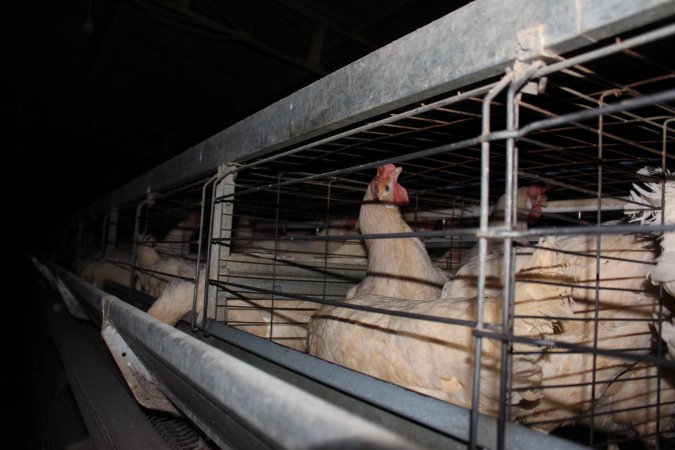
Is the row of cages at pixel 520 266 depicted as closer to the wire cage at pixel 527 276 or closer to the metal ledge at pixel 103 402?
the wire cage at pixel 527 276

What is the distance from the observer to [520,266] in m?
1.35

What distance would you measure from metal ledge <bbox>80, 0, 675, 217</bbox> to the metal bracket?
983 mm

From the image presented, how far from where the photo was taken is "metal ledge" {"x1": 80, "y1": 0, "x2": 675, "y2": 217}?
2.21ft

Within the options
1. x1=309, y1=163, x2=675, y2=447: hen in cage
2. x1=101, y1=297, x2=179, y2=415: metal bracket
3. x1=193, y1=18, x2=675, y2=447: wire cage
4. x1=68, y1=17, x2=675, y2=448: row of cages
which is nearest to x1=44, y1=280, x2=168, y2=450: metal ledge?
x1=101, y1=297, x2=179, y2=415: metal bracket

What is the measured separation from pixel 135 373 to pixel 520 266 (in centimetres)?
155

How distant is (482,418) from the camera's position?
0.85m

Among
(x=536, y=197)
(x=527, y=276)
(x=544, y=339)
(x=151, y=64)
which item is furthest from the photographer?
(x=151, y=64)

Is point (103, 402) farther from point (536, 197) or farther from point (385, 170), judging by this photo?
point (536, 197)

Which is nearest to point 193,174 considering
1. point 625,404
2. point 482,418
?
point 482,418

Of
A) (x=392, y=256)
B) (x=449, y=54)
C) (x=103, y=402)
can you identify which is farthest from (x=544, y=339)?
(x=103, y=402)

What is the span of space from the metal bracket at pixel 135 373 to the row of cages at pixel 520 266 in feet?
1.07

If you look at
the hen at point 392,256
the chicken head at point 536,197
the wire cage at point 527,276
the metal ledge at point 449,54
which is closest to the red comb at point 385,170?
the hen at point 392,256

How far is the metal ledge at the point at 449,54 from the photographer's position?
673mm

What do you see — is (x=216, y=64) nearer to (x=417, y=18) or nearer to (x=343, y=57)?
(x=343, y=57)
